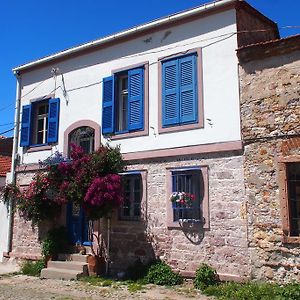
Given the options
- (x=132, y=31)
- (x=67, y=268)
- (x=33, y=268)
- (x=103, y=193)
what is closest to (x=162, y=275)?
(x=103, y=193)

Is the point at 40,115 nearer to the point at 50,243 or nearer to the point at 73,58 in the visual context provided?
the point at 73,58

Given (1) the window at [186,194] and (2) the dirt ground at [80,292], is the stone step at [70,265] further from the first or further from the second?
(1) the window at [186,194]

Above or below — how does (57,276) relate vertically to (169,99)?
below

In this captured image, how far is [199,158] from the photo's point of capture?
10125mm

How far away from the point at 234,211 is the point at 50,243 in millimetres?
5678

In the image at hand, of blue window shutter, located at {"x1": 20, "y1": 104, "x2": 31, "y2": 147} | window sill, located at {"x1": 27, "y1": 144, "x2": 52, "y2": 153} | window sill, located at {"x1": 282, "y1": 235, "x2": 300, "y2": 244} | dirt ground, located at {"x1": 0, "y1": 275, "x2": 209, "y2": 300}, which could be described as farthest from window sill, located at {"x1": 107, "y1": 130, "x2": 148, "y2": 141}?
window sill, located at {"x1": 282, "y1": 235, "x2": 300, "y2": 244}

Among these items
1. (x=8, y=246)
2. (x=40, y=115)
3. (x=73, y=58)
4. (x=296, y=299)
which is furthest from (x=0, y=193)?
(x=296, y=299)

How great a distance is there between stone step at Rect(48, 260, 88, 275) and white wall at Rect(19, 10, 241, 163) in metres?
3.26

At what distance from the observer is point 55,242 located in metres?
12.3

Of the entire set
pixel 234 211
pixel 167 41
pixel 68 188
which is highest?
pixel 167 41

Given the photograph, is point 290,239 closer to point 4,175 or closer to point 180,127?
point 180,127

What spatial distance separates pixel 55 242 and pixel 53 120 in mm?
3754

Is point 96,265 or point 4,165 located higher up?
point 4,165

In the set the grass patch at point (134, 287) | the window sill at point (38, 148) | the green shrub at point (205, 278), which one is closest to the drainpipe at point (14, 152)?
the window sill at point (38, 148)
